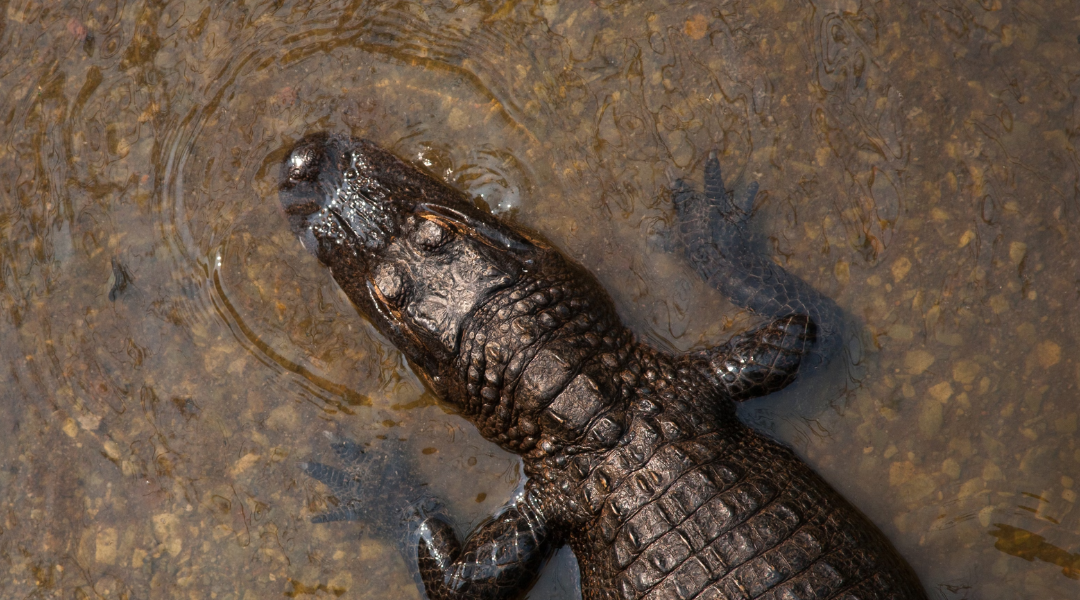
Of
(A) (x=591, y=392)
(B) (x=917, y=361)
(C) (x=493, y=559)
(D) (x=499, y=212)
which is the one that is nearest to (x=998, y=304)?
(B) (x=917, y=361)

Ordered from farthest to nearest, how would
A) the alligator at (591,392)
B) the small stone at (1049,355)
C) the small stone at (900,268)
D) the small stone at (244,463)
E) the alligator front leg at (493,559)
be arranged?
the small stone at (244,463), the small stone at (900,268), the small stone at (1049,355), the alligator front leg at (493,559), the alligator at (591,392)

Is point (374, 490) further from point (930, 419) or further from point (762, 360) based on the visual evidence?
point (930, 419)

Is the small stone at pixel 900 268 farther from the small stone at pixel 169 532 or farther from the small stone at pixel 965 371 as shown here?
the small stone at pixel 169 532

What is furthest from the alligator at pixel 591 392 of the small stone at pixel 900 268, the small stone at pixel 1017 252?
the small stone at pixel 1017 252

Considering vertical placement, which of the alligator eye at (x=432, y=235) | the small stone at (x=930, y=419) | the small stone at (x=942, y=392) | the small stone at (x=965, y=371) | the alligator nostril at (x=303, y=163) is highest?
the small stone at (x=965, y=371)

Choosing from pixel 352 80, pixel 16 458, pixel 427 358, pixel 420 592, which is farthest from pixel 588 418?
pixel 16 458

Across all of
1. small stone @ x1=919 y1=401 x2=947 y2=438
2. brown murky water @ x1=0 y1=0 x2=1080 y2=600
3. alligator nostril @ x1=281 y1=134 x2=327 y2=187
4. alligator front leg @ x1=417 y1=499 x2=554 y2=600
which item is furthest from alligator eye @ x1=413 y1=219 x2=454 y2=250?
small stone @ x1=919 y1=401 x2=947 y2=438

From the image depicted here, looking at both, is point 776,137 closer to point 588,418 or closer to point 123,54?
point 588,418

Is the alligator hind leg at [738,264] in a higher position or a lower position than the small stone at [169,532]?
higher
